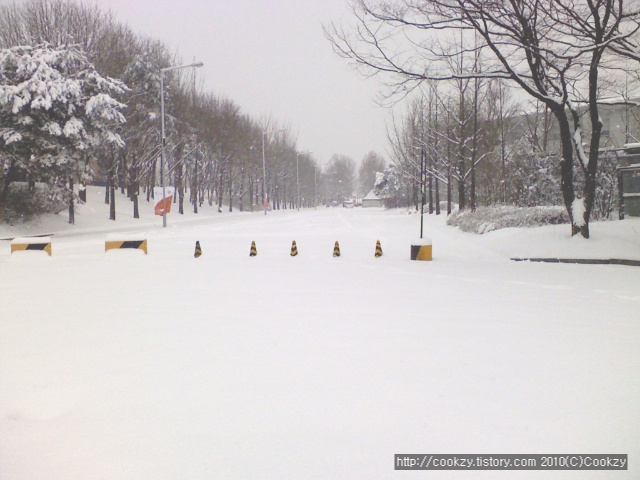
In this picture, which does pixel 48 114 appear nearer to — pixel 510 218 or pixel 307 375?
pixel 510 218

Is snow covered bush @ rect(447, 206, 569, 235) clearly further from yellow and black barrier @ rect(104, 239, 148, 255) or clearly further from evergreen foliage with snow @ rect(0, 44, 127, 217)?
evergreen foliage with snow @ rect(0, 44, 127, 217)

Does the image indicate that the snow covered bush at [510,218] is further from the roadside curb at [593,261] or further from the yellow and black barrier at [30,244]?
the yellow and black barrier at [30,244]

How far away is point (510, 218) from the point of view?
62.3ft

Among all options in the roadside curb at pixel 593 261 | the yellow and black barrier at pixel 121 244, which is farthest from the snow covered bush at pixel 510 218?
the yellow and black barrier at pixel 121 244

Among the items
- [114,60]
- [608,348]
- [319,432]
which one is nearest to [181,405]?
[319,432]

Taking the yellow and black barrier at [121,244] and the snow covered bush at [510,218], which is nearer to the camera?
the yellow and black barrier at [121,244]

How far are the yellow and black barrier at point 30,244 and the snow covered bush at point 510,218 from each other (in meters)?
15.9

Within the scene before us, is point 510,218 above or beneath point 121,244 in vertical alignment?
above

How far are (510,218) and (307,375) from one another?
16.4 meters

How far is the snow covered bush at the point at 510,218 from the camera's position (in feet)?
57.7

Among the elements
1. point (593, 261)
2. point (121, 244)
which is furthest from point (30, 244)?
point (593, 261)

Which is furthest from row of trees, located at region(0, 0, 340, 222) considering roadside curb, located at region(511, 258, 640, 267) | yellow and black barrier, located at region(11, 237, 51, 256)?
roadside curb, located at region(511, 258, 640, 267)

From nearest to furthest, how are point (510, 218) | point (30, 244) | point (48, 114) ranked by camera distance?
point (30, 244), point (510, 218), point (48, 114)

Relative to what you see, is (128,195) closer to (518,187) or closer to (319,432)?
(518,187)
